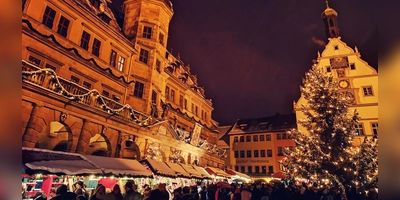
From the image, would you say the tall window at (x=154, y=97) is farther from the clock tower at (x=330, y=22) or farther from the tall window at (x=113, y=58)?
the clock tower at (x=330, y=22)

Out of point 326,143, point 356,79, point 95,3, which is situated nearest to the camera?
point 326,143

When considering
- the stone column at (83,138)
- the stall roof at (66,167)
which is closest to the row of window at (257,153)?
the stone column at (83,138)

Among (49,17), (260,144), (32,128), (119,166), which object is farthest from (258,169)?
(49,17)

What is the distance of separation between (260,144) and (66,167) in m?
43.3

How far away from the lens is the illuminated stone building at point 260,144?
46219 millimetres

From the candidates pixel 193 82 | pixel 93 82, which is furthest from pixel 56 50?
pixel 193 82

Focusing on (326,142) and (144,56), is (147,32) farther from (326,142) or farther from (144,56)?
(326,142)

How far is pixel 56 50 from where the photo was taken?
53.3ft

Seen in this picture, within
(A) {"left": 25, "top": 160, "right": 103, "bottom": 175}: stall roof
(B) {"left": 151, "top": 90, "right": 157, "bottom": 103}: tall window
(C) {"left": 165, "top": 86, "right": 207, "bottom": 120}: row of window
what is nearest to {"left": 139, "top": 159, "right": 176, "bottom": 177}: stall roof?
(A) {"left": 25, "top": 160, "right": 103, "bottom": 175}: stall roof

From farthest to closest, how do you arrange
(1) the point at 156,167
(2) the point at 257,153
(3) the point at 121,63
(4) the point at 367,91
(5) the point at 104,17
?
(2) the point at 257,153 < (4) the point at 367,91 < (3) the point at 121,63 < (5) the point at 104,17 < (1) the point at 156,167

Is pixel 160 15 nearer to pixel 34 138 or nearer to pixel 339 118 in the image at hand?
pixel 34 138

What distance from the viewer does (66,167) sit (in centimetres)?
1008

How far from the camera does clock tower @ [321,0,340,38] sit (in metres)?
40.2

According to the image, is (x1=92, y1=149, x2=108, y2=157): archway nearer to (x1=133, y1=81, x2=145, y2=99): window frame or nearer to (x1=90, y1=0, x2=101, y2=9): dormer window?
(x1=133, y1=81, x2=145, y2=99): window frame
